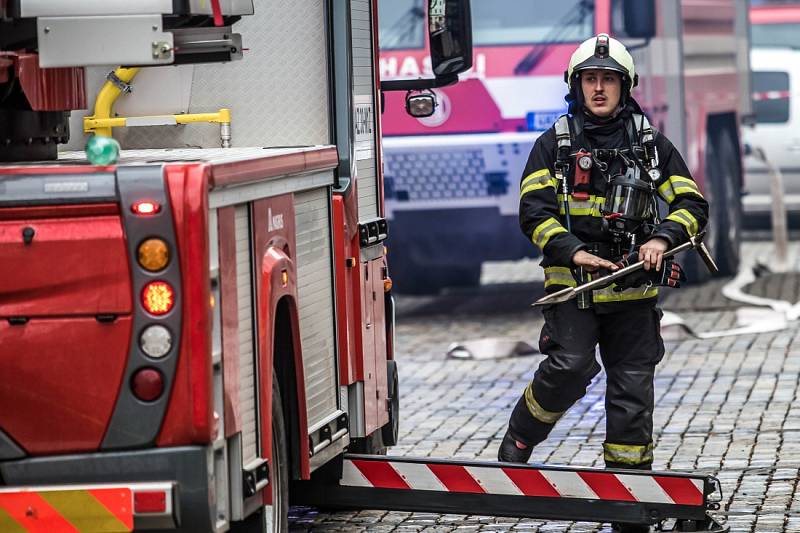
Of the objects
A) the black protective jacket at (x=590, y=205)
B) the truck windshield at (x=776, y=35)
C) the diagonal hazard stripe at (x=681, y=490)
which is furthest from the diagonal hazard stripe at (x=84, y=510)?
the truck windshield at (x=776, y=35)

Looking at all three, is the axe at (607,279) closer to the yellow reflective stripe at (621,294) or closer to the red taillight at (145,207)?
the yellow reflective stripe at (621,294)

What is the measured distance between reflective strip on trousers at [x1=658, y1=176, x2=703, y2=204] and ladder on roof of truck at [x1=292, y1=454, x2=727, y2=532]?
110 cm

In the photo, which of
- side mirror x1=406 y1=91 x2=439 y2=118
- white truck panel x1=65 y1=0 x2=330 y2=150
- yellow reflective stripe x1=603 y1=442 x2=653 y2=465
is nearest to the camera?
yellow reflective stripe x1=603 y1=442 x2=653 y2=465

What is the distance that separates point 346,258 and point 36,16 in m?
1.74

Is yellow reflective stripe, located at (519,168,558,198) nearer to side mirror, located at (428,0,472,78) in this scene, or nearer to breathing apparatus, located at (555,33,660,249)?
breathing apparatus, located at (555,33,660,249)

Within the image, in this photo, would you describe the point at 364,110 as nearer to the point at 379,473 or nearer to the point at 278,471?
the point at 379,473

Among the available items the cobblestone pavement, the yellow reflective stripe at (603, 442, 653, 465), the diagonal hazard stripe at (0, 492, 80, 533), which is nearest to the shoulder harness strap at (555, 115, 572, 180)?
the yellow reflective stripe at (603, 442, 653, 465)

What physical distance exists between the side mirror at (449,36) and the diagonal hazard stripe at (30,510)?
327 cm

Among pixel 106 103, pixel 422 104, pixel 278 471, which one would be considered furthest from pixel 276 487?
pixel 422 104

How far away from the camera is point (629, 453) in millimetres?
7105

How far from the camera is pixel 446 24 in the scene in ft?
25.6

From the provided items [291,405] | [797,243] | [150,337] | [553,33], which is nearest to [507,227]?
[553,33]

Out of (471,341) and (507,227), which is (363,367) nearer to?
(471,341)

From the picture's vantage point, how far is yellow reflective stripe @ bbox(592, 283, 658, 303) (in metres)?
7.07
